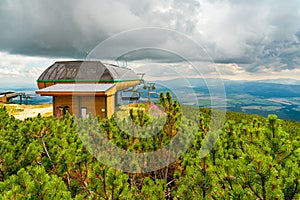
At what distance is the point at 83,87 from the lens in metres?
17.0

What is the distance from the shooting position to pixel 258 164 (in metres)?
2.52

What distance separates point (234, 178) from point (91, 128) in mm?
4000

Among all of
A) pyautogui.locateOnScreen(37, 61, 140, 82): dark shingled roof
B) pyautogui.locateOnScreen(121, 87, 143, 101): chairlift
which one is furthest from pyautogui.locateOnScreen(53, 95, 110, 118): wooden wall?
pyautogui.locateOnScreen(37, 61, 140, 82): dark shingled roof

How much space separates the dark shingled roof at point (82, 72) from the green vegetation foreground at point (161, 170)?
13.3 m

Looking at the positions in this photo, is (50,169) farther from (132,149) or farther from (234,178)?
(234,178)

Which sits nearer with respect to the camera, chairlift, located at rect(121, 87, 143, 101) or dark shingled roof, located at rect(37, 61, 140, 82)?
chairlift, located at rect(121, 87, 143, 101)

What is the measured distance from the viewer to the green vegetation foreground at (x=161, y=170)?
2.62 m

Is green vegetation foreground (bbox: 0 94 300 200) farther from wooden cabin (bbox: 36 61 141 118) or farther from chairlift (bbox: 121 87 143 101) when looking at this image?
chairlift (bbox: 121 87 143 101)

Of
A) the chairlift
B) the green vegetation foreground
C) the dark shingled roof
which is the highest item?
the dark shingled roof

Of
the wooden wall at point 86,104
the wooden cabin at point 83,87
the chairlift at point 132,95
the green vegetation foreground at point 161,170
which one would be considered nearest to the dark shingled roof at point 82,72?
the wooden cabin at point 83,87

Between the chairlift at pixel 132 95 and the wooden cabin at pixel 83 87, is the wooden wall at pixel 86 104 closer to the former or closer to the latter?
the wooden cabin at pixel 83 87

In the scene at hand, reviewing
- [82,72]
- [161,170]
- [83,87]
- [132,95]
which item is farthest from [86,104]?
[161,170]

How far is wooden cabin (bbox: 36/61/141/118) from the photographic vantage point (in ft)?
52.4

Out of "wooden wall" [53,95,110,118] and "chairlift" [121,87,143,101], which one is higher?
"chairlift" [121,87,143,101]
